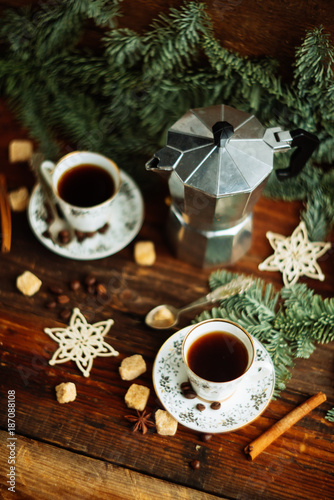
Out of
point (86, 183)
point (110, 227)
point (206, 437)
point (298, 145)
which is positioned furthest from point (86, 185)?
point (206, 437)

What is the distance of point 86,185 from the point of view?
3.26 ft

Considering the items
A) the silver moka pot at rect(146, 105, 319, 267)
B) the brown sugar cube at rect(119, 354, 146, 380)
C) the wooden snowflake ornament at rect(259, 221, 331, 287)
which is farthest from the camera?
the wooden snowflake ornament at rect(259, 221, 331, 287)

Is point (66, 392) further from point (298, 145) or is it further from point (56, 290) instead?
point (298, 145)

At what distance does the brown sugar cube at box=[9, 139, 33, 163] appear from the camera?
111 centimetres

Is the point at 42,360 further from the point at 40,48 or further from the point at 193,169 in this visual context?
the point at 40,48

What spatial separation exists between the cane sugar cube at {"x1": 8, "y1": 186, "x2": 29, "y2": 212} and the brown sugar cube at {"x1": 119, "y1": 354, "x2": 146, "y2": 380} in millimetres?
425

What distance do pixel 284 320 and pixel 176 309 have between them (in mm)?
218

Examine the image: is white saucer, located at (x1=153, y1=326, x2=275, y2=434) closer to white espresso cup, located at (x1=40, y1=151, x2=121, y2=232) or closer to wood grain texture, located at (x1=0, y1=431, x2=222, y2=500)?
wood grain texture, located at (x1=0, y1=431, x2=222, y2=500)

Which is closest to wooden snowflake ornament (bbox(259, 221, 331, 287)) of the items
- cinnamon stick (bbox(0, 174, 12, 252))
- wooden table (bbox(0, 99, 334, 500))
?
wooden table (bbox(0, 99, 334, 500))

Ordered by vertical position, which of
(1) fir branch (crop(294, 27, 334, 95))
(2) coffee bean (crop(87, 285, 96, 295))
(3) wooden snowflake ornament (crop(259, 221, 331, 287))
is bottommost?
(2) coffee bean (crop(87, 285, 96, 295))

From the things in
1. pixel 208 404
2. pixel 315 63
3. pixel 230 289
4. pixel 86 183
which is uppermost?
pixel 315 63

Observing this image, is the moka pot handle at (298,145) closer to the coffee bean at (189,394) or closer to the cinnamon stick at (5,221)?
the coffee bean at (189,394)

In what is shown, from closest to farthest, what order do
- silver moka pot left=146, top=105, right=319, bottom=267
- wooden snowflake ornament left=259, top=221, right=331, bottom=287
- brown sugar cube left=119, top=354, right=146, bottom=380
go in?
silver moka pot left=146, top=105, right=319, bottom=267, brown sugar cube left=119, top=354, right=146, bottom=380, wooden snowflake ornament left=259, top=221, right=331, bottom=287

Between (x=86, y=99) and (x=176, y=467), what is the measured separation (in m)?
0.76
